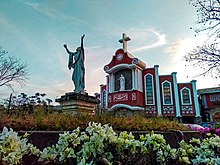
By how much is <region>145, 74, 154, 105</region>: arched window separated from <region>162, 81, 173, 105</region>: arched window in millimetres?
1376

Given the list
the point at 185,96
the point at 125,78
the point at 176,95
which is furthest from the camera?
the point at 125,78

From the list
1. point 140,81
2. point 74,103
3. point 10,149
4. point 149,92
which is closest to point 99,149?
point 10,149

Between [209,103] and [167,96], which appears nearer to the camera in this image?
[167,96]

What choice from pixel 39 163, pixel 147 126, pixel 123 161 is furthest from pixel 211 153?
pixel 147 126

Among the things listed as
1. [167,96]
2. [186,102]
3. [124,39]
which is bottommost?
[186,102]

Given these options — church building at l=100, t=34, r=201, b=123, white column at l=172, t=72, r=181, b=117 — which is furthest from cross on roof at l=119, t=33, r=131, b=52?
white column at l=172, t=72, r=181, b=117

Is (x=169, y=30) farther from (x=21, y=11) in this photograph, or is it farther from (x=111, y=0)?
(x=21, y=11)

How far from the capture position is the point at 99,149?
129 centimetres

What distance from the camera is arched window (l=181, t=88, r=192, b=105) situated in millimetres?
19884

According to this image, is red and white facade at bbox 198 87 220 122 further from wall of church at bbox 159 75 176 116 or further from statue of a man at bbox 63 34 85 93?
statue of a man at bbox 63 34 85 93

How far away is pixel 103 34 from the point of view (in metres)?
9.70

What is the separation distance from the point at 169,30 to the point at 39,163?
8351 mm

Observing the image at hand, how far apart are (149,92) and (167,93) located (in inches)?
80.7

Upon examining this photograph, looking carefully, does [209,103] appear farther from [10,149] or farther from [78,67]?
[10,149]
